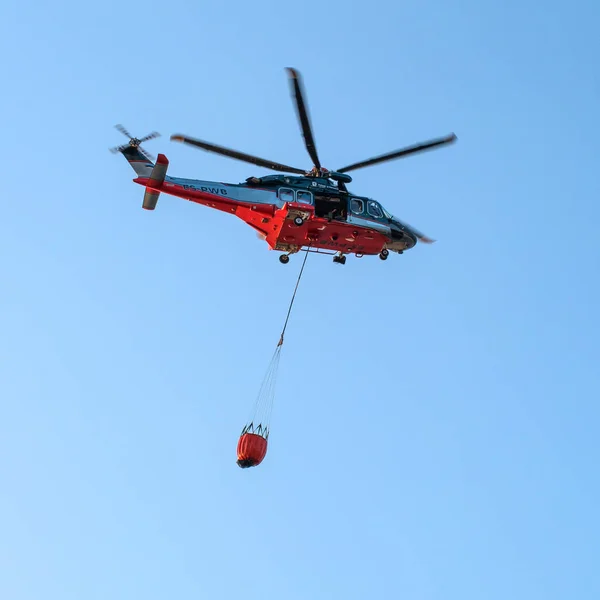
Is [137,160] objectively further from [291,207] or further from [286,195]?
[291,207]

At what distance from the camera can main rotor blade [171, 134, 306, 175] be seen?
30.0 meters

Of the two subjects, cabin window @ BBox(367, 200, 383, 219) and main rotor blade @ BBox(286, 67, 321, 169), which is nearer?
main rotor blade @ BBox(286, 67, 321, 169)

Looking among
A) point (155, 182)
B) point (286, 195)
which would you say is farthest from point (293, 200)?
point (155, 182)

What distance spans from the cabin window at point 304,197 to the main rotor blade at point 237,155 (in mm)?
880

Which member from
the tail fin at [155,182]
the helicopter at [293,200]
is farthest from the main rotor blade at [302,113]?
the tail fin at [155,182]

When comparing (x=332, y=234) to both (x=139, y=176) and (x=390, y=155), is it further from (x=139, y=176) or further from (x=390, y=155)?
(x=139, y=176)

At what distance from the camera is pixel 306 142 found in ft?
102

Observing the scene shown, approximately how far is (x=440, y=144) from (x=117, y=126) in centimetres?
1008

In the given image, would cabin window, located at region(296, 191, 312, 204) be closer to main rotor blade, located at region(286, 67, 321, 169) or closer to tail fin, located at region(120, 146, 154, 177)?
main rotor blade, located at region(286, 67, 321, 169)

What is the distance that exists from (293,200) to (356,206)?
2.25m

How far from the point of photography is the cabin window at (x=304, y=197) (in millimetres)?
31875

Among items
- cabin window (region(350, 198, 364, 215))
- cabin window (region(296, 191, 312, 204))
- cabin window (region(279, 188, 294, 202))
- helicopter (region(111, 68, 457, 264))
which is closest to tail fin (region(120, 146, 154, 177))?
helicopter (region(111, 68, 457, 264))

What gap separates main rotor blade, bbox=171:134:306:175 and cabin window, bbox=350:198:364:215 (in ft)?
6.12

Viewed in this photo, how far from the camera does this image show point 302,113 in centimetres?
2964
